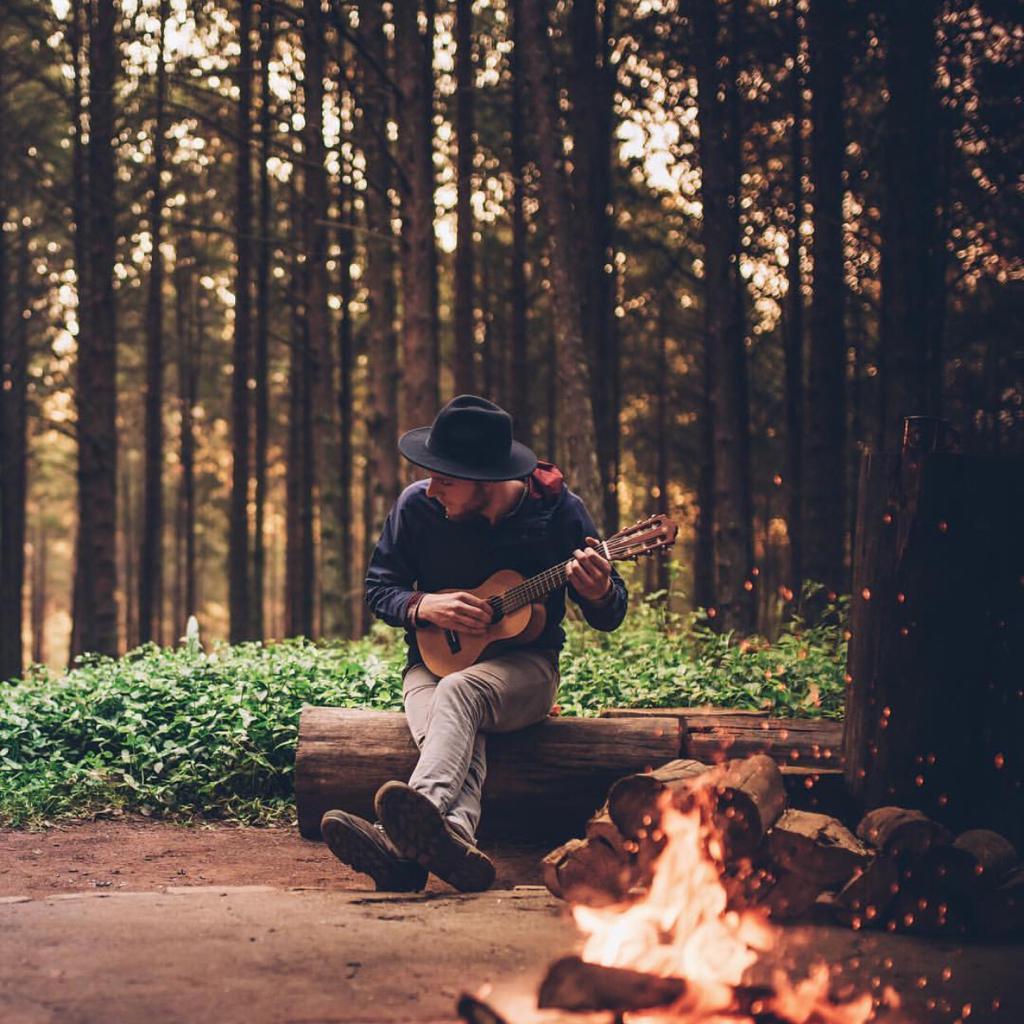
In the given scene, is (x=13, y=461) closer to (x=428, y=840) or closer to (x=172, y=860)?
(x=172, y=860)

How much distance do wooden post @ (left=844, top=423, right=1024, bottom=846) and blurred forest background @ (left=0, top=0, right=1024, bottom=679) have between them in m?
5.03

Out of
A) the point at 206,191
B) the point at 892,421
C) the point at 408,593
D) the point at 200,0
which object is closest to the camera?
Answer: the point at 408,593

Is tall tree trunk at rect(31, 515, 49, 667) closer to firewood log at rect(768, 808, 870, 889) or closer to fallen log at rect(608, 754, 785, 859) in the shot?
fallen log at rect(608, 754, 785, 859)

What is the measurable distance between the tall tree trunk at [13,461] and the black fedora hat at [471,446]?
15.1 metres

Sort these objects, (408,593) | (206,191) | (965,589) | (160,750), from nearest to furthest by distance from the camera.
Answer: (965,589)
(408,593)
(160,750)
(206,191)

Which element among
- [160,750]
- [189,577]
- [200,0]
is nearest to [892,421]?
[160,750]

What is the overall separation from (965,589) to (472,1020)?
300 centimetres

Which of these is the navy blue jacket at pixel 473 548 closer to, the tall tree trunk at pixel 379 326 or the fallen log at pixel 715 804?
the fallen log at pixel 715 804

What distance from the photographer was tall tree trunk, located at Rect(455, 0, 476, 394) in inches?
568

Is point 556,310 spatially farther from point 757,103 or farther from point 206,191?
point 206,191

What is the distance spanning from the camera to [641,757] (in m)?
5.90

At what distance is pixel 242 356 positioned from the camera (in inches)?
722

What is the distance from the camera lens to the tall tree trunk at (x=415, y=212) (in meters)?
12.7

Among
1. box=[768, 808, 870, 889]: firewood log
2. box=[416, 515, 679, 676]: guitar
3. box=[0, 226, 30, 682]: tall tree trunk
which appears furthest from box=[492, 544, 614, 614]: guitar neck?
box=[0, 226, 30, 682]: tall tree trunk
